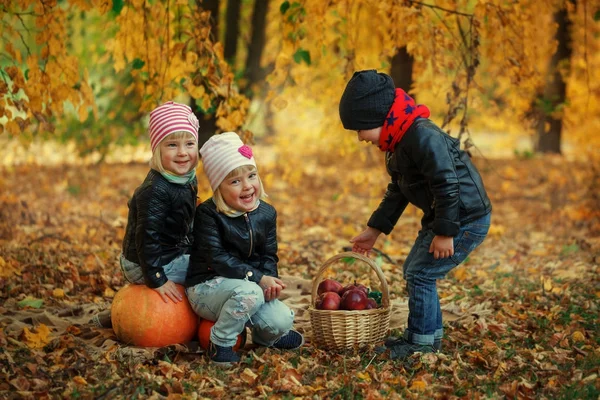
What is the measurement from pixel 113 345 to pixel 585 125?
12009mm

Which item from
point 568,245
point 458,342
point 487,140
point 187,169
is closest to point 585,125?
point 487,140

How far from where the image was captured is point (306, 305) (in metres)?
5.06

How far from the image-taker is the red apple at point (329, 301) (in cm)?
419

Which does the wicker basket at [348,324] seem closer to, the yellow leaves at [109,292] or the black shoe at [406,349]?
the black shoe at [406,349]

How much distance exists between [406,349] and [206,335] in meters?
1.14

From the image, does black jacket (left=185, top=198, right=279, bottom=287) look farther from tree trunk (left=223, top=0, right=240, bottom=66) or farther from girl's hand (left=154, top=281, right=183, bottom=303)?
tree trunk (left=223, top=0, right=240, bottom=66)

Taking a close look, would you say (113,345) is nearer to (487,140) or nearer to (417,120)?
(417,120)

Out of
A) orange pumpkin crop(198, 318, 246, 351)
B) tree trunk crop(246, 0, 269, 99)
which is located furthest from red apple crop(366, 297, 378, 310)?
tree trunk crop(246, 0, 269, 99)

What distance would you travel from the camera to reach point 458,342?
A: 440cm

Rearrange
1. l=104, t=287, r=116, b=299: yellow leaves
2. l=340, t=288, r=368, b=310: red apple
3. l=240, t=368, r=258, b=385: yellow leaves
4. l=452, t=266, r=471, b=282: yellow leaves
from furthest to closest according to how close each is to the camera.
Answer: l=452, t=266, r=471, b=282: yellow leaves → l=104, t=287, r=116, b=299: yellow leaves → l=340, t=288, r=368, b=310: red apple → l=240, t=368, r=258, b=385: yellow leaves

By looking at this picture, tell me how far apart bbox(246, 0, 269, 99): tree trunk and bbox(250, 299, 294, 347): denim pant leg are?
6397mm

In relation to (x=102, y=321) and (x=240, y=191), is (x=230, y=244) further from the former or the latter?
(x=102, y=321)

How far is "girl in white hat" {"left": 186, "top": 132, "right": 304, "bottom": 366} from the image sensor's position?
3.95 meters

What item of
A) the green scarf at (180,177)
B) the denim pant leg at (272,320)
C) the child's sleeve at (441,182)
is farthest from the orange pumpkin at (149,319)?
the child's sleeve at (441,182)
